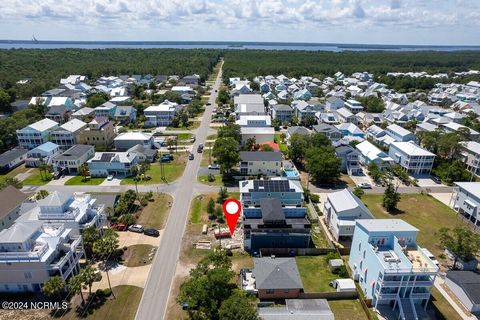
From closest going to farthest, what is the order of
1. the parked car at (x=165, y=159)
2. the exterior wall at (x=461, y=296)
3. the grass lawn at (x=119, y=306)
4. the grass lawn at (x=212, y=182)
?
the grass lawn at (x=119, y=306) < the exterior wall at (x=461, y=296) < the grass lawn at (x=212, y=182) < the parked car at (x=165, y=159)

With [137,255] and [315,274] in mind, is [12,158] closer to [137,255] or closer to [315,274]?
[137,255]

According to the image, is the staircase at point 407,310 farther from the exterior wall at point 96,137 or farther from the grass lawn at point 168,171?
the exterior wall at point 96,137

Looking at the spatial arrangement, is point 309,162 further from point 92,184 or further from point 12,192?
point 12,192

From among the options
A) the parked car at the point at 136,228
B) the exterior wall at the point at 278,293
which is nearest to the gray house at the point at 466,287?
the exterior wall at the point at 278,293

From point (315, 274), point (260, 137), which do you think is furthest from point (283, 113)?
point (315, 274)

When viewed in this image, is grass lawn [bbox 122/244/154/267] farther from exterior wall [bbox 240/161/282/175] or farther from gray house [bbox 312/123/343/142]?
gray house [bbox 312/123/343/142]

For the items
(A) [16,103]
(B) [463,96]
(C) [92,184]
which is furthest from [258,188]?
(B) [463,96]

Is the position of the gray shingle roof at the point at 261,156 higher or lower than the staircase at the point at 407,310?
higher
